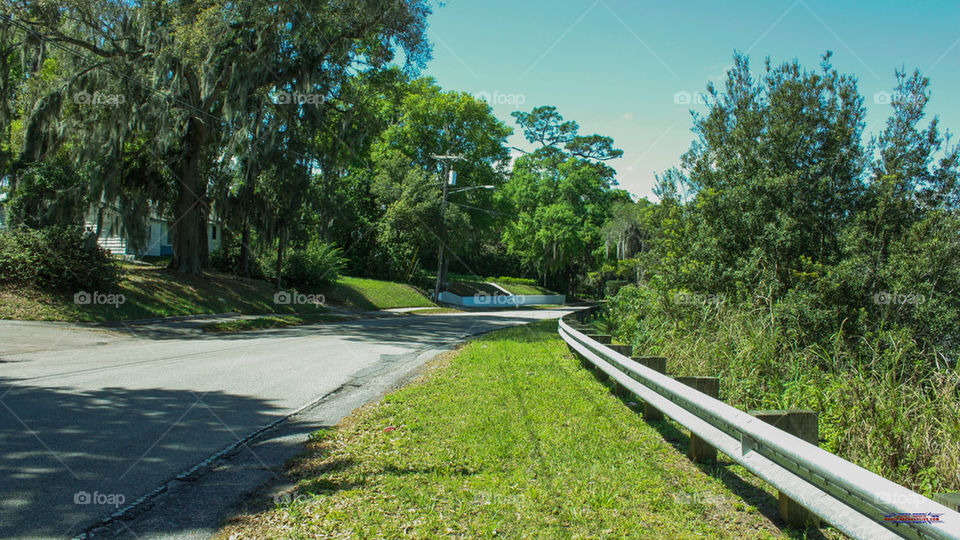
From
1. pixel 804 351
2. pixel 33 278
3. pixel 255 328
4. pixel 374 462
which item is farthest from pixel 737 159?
pixel 33 278

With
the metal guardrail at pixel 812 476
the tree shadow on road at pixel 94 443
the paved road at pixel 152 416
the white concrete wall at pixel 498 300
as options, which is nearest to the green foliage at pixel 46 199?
the paved road at pixel 152 416

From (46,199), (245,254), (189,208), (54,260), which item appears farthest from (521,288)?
(54,260)

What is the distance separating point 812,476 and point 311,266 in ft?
98.8

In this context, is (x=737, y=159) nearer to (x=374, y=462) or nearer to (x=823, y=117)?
(x=823, y=117)

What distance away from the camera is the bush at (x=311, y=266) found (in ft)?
101

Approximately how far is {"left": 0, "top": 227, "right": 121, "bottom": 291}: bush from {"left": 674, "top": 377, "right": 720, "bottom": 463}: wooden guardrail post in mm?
17844

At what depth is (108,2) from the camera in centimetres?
1883

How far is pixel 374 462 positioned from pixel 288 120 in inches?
700

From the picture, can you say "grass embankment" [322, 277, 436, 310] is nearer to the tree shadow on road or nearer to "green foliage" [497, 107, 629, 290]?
"green foliage" [497, 107, 629, 290]


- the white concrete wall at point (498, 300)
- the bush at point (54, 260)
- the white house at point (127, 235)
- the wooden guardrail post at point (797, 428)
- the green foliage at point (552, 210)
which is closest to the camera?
the wooden guardrail post at point (797, 428)

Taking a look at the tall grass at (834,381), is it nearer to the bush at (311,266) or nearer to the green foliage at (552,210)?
the bush at (311,266)

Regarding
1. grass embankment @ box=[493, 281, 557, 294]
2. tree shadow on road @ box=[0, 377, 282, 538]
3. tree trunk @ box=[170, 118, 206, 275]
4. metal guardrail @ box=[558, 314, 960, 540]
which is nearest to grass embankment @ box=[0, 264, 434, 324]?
tree trunk @ box=[170, 118, 206, 275]

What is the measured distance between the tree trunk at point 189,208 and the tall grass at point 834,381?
18387mm

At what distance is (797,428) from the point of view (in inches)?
137
